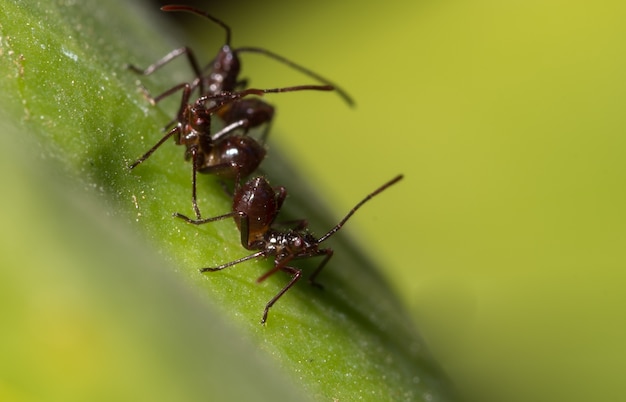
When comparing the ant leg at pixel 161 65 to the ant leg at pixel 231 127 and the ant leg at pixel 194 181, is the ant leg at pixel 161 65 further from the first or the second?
the ant leg at pixel 194 181

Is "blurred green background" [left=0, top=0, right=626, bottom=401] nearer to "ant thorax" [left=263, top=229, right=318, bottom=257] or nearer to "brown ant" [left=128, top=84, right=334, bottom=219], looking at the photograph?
"brown ant" [left=128, top=84, right=334, bottom=219]

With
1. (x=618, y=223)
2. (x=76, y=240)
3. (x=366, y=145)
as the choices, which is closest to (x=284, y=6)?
(x=366, y=145)

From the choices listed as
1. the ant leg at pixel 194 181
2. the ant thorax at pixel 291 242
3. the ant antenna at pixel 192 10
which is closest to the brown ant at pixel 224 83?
the ant antenna at pixel 192 10

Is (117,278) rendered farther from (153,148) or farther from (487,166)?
(487,166)

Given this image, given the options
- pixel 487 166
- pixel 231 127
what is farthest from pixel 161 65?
pixel 487 166

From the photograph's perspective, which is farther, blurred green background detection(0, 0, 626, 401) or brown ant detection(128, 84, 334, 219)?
blurred green background detection(0, 0, 626, 401)

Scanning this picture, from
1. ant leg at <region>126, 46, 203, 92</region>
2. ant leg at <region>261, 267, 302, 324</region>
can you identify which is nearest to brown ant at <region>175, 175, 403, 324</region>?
ant leg at <region>261, 267, 302, 324</region>

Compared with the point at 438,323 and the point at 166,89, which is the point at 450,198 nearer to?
the point at 438,323
